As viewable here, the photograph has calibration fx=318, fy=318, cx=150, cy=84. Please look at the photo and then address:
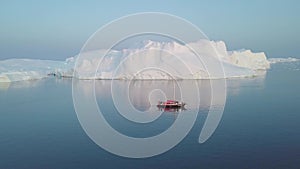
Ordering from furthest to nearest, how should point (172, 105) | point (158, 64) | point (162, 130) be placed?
point (158, 64) → point (172, 105) → point (162, 130)

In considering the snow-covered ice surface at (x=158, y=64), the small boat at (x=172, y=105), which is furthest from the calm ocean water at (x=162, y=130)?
the snow-covered ice surface at (x=158, y=64)

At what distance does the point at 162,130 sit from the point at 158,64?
34.5m

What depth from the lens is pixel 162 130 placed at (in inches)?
914

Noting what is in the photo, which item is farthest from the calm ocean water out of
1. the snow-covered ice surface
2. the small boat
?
the snow-covered ice surface

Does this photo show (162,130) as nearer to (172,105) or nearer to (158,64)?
(172,105)

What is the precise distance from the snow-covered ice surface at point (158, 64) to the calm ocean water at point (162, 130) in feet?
76.9

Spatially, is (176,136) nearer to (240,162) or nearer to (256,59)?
(240,162)

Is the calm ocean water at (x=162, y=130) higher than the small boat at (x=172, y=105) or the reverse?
the reverse

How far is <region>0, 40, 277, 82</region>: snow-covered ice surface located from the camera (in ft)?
186

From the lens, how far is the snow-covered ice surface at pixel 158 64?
56.8m

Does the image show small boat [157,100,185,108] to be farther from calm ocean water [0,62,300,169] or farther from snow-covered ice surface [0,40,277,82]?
snow-covered ice surface [0,40,277,82]

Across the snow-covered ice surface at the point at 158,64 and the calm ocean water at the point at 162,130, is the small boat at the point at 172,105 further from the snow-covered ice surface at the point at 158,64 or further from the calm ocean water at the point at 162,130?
the snow-covered ice surface at the point at 158,64

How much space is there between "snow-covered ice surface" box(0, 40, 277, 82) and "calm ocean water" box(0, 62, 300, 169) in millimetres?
23444

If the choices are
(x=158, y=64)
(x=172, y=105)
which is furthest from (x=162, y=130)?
(x=158, y=64)
